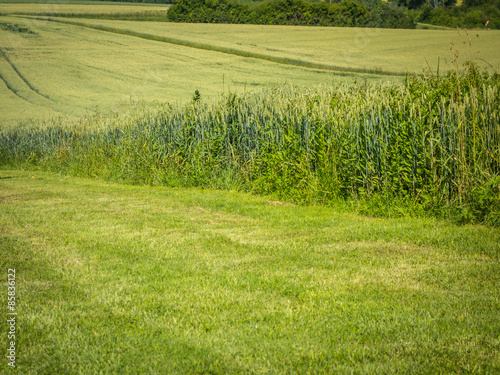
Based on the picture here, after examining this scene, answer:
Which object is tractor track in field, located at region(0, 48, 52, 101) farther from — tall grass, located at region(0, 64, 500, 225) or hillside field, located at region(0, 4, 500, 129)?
tall grass, located at region(0, 64, 500, 225)

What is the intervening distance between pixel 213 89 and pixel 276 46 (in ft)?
49.4

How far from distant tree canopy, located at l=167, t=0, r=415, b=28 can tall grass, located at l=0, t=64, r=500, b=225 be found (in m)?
44.7

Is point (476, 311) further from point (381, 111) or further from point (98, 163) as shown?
point (98, 163)

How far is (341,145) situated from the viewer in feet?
31.0

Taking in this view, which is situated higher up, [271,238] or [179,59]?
[179,59]

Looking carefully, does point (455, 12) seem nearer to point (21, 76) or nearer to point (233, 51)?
point (233, 51)

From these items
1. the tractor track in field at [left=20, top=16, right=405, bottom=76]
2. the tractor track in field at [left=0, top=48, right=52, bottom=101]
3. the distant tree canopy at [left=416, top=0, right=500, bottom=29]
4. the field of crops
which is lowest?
the tractor track in field at [left=0, top=48, right=52, bottom=101]

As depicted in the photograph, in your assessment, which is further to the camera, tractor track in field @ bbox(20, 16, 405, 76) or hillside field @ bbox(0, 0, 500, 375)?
tractor track in field @ bbox(20, 16, 405, 76)

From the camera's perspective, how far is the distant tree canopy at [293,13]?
55.5 metres

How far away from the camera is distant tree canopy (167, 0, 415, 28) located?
55.5 m

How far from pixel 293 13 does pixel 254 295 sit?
185ft

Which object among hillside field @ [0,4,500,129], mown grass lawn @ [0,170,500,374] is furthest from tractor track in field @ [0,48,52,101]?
mown grass lawn @ [0,170,500,374]

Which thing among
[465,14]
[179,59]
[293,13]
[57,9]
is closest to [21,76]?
[179,59]

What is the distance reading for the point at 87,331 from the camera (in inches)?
157
